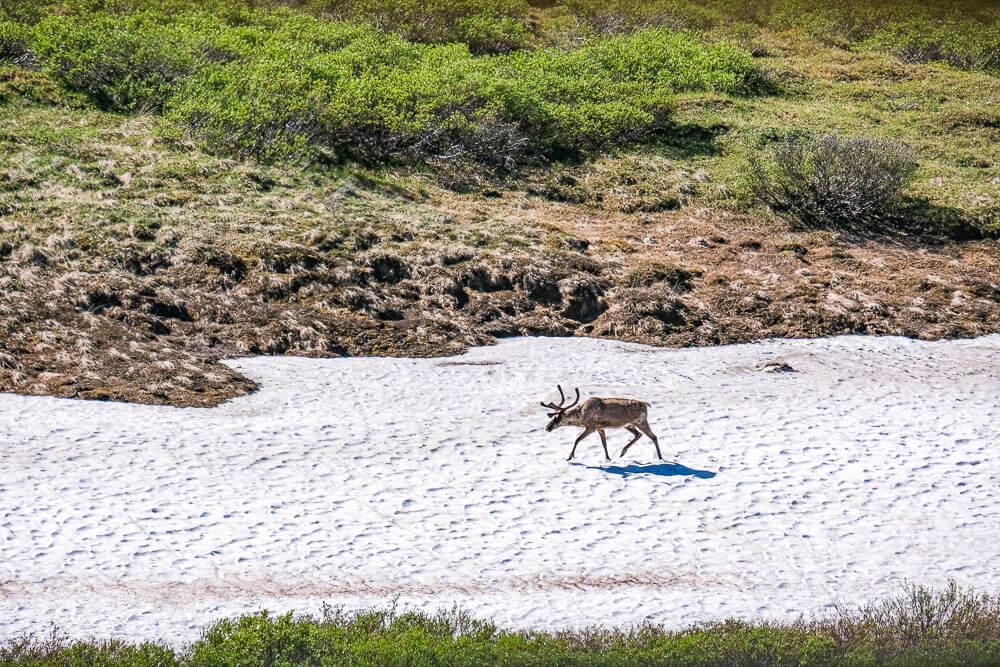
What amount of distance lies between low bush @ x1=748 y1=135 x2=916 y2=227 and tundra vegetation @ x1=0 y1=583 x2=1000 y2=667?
27.9 m

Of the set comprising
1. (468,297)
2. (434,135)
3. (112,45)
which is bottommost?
(468,297)

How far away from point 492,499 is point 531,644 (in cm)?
575

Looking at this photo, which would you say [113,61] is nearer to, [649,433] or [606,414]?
[606,414]

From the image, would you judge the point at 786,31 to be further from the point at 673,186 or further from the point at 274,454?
the point at 274,454

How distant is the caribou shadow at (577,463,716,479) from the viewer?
16.5 m

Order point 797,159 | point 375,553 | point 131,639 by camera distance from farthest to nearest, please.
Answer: point 797,159, point 375,553, point 131,639

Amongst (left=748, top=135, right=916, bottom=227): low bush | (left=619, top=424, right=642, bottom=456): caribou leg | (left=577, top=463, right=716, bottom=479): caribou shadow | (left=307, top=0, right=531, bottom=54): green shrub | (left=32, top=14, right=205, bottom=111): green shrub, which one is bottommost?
(left=577, top=463, right=716, bottom=479): caribou shadow

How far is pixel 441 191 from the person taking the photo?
37906 mm

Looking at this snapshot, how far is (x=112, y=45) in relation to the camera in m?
43.4

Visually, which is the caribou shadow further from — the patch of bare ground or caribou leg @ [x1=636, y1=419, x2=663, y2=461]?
the patch of bare ground

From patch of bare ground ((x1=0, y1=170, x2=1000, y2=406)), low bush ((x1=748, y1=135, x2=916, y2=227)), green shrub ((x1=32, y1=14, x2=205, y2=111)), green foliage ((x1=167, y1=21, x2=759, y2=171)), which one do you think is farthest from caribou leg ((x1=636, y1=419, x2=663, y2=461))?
green shrub ((x1=32, y1=14, x2=205, y2=111))

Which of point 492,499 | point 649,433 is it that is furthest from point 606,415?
point 492,499

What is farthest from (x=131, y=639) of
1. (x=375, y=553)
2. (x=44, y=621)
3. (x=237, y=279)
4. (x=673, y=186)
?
(x=673, y=186)

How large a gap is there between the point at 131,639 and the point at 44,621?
→ 1.18m
